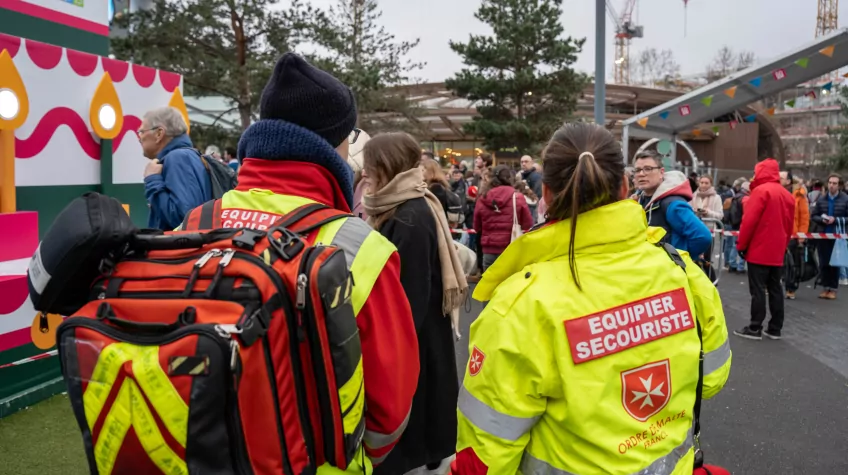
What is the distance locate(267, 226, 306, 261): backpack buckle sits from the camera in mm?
1302

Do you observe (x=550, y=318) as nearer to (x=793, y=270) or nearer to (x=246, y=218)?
(x=246, y=218)

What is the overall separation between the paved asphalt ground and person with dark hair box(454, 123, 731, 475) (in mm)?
2638

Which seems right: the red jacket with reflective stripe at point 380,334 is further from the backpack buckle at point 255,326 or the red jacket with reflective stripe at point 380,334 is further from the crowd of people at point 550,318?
the backpack buckle at point 255,326

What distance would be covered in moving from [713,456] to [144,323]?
12.9 feet

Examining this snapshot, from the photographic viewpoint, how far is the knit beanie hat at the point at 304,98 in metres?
1.69

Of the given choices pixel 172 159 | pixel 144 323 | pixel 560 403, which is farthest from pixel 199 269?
pixel 172 159

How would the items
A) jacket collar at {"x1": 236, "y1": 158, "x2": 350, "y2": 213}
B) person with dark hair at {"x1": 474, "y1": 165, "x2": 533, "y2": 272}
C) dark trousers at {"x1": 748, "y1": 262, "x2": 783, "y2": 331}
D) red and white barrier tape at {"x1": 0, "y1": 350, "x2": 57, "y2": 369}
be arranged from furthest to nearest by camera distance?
person with dark hair at {"x1": 474, "y1": 165, "x2": 533, "y2": 272} < dark trousers at {"x1": 748, "y1": 262, "x2": 783, "y2": 331} < red and white barrier tape at {"x1": 0, "y1": 350, "x2": 57, "y2": 369} < jacket collar at {"x1": 236, "y1": 158, "x2": 350, "y2": 213}

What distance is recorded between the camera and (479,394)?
168cm

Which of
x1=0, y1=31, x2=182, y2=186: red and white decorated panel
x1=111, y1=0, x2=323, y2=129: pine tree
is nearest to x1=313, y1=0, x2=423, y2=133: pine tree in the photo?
x1=111, y1=0, x2=323, y2=129: pine tree

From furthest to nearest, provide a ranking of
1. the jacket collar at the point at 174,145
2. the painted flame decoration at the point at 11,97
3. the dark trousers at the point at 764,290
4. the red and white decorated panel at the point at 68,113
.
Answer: the dark trousers at the point at 764,290
the red and white decorated panel at the point at 68,113
the painted flame decoration at the point at 11,97
the jacket collar at the point at 174,145

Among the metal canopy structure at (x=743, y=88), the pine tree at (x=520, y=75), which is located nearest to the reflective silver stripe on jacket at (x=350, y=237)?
the metal canopy structure at (x=743, y=88)

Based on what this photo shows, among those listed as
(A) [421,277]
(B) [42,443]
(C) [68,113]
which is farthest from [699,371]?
(C) [68,113]

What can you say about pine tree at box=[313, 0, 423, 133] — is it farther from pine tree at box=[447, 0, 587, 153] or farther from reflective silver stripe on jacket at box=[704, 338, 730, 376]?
reflective silver stripe on jacket at box=[704, 338, 730, 376]

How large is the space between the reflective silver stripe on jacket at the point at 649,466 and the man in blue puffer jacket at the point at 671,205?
319 centimetres
